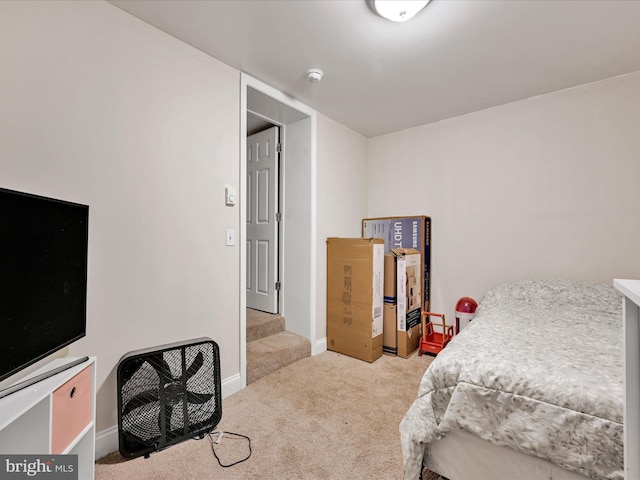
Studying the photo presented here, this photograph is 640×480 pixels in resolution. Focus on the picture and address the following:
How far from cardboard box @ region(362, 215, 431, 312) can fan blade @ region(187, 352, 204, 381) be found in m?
Answer: 2.12

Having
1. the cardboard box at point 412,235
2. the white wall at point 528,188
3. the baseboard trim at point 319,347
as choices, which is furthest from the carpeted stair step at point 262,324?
the white wall at point 528,188

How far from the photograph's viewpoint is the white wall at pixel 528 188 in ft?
7.64

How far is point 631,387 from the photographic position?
723 mm

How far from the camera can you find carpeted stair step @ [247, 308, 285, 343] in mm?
2771

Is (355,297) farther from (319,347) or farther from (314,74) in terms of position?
(314,74)

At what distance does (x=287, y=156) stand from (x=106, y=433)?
254cm

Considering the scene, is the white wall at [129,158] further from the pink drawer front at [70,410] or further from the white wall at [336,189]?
the white wall at [336,189]

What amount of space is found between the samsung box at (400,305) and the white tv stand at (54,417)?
2296 millimetres

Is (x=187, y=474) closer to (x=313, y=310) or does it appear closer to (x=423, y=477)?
(x=423, y=477)

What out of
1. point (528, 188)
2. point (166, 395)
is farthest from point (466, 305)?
point (166, 395)

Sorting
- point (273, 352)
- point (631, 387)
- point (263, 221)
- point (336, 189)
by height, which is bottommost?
point (273, 352)

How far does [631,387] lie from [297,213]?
2575 millimetres

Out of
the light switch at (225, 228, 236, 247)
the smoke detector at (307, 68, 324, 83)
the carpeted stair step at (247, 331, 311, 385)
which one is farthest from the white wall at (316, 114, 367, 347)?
the light switch at (225, 228, 236, 247)

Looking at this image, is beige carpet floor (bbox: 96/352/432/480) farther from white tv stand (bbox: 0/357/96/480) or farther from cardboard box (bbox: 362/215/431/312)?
cardboard box (bbox: 362/215/431/312)
